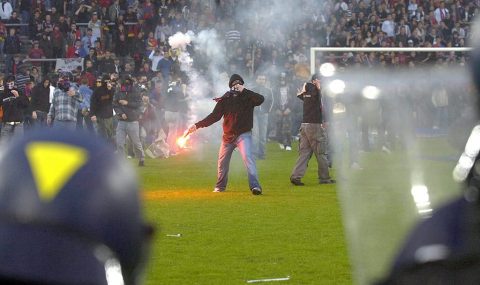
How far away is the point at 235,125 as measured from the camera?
18.9 meters

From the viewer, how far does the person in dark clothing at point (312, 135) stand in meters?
20.7

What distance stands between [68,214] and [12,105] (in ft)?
93.7

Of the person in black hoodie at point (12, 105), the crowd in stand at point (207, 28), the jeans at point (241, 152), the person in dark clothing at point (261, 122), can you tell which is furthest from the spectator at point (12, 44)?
the jeans at point (241, 152)

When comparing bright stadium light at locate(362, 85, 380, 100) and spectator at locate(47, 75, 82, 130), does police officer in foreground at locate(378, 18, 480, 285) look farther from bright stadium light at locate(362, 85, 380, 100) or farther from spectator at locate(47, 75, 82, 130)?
spectator at locate(47, 75, 82, 130)

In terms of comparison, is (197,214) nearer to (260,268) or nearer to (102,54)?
(260,268)

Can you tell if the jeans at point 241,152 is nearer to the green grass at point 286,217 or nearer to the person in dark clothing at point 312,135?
the green grass at point 286,217

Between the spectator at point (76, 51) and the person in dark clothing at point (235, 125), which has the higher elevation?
the person in dark clothing at point (235, 125)

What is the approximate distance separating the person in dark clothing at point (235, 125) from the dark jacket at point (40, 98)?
40.5 ft

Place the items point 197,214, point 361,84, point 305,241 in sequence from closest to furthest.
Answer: point 361,84, point 305,241, point 197,214

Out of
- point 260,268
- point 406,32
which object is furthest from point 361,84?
point 406,32

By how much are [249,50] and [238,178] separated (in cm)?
1680

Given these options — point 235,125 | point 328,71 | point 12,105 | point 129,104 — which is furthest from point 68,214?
point 12,105

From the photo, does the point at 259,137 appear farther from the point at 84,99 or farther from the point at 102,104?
the point at 84,99

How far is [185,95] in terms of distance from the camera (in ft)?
109
